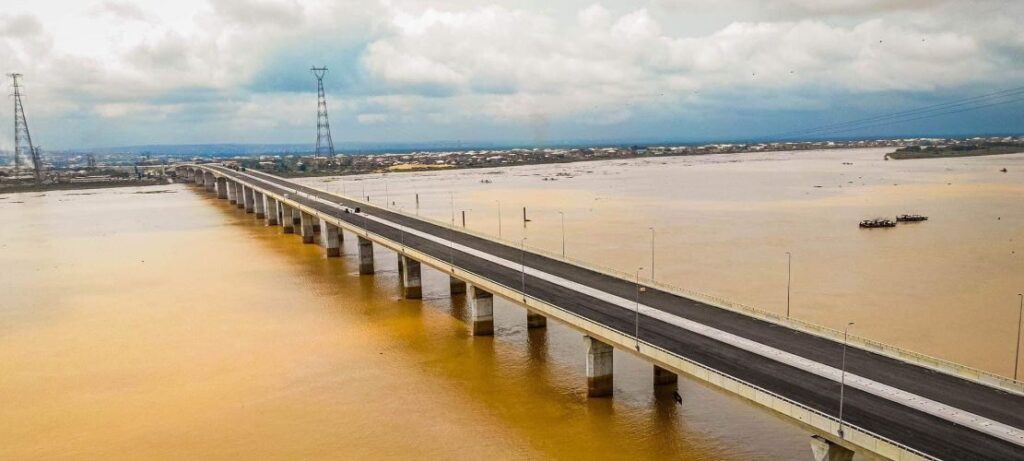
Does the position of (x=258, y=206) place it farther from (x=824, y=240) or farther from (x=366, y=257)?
(x=824, y=240)

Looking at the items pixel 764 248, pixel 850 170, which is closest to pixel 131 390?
pixel 764 248

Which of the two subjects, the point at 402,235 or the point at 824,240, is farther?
the point at 824,240

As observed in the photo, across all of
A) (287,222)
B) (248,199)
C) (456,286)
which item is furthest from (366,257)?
(248,199)

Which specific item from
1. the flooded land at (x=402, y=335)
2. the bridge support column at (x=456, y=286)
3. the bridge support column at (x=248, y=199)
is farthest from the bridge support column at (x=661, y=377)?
the bridge support column at (x=248, y=199)

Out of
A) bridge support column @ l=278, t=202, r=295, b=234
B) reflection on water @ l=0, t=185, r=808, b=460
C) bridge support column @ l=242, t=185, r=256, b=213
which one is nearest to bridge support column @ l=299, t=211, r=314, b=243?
bridge support column @ l=278, t=202, r=295, b=234

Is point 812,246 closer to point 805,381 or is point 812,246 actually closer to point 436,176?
point 805,381
